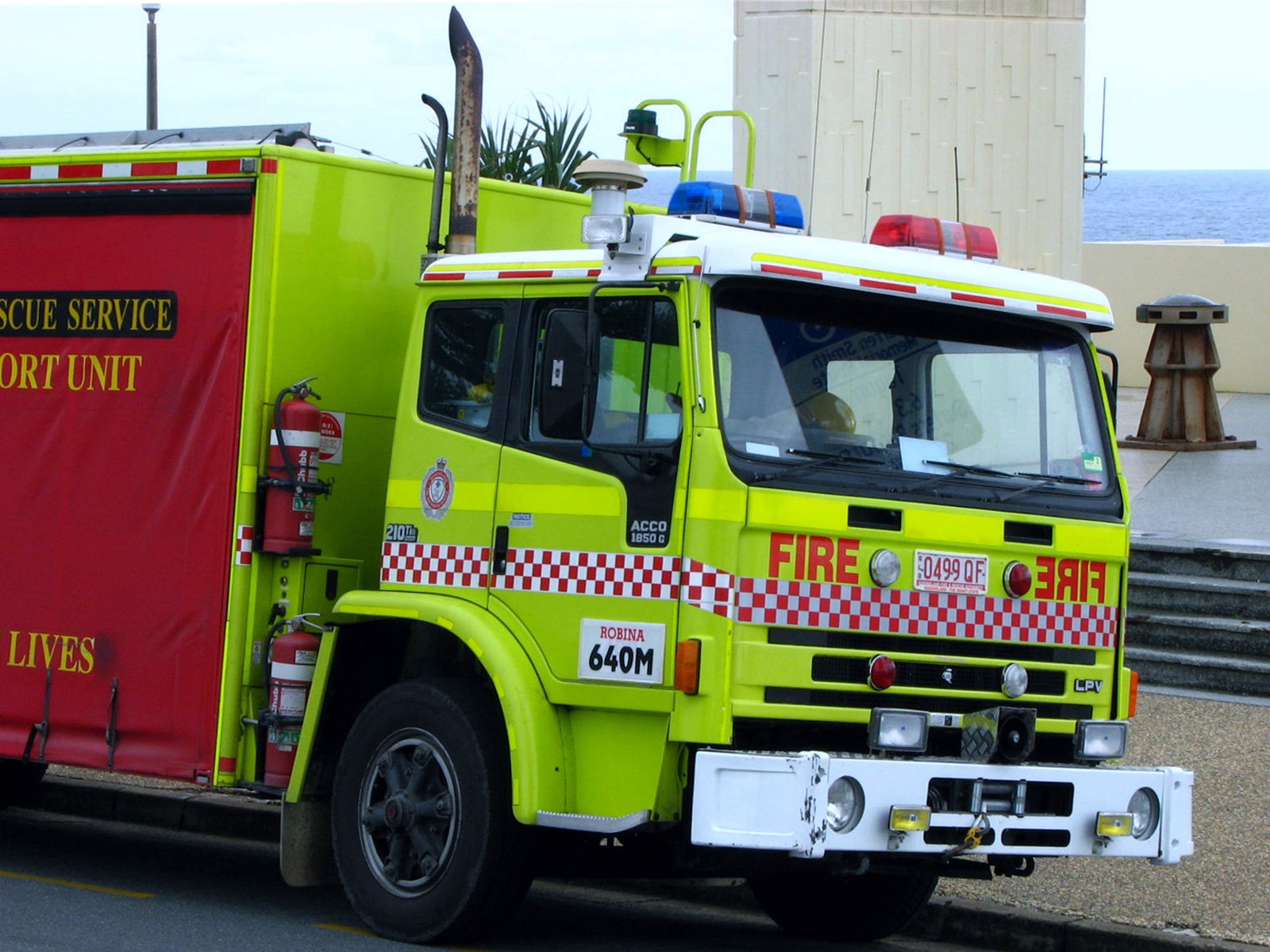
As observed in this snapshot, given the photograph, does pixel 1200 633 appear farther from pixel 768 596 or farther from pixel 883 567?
pixel 768 596

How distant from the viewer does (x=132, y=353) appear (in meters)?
8.25

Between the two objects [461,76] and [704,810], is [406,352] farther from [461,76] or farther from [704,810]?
[704,810]

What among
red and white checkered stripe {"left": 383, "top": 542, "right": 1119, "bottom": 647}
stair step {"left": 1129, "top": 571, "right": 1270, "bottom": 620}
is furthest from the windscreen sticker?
stair step {"left": 1129, "top": 571, "right": 1270, "bottom": 620}

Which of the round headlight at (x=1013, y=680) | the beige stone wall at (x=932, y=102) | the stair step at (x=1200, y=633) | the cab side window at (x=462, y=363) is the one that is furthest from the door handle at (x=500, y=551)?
the beige stone wall at (x=932, y=102)

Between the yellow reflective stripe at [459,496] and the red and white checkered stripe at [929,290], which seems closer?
the red and white checkered stripe at [929,290]

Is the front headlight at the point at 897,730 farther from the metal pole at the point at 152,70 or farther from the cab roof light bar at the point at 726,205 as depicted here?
the metal pole at the point at 152,70

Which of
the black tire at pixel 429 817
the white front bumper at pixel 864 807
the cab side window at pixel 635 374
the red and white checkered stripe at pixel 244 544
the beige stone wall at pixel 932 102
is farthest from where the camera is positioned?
the beige stone wall at pixel 932 102

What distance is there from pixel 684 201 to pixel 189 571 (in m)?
2.55

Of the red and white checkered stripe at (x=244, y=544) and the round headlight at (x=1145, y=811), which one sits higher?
the red and white checkered stripe at (x=244, y=544)

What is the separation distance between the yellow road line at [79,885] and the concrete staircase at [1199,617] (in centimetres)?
646

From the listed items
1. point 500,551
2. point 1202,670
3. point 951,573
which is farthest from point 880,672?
point 1202,670

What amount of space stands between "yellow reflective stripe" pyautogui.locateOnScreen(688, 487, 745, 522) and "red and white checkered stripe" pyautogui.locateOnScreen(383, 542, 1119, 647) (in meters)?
0.18

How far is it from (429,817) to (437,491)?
127 cm

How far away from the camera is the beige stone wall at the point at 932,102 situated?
54.3ft
